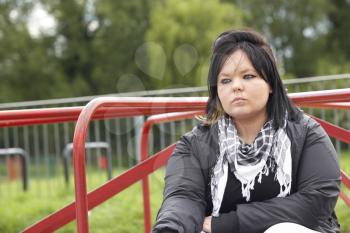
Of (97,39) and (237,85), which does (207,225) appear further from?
(97,39)

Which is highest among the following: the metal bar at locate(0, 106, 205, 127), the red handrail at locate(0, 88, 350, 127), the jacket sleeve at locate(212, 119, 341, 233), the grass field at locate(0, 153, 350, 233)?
the red handrail at locate(0, 88, 350, 127)

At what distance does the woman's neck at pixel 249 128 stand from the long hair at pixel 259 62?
0.04m

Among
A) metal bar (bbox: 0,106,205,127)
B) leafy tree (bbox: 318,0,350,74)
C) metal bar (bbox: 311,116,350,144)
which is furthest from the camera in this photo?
leafy tree (bbox: 318,0,350,74)

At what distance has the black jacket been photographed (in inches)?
69.1

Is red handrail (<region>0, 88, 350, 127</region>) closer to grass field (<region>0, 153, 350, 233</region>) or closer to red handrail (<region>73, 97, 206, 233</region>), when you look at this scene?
red handrail (<region>73, 97, 206, 233</region>)

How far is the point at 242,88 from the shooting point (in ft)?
6.07

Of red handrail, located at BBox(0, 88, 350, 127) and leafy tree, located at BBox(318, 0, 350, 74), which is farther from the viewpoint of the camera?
leafy tree, located at BBox(318, 0, 350, 74)

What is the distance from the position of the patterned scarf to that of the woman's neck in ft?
0.20

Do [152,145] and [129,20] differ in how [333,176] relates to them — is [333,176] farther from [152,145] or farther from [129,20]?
[129,20]

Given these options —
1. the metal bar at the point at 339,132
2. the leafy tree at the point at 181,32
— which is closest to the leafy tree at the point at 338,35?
the leafy tree at the point at 181,32

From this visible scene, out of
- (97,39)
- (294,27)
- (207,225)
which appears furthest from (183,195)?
(97,39)

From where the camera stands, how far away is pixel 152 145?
286 inches

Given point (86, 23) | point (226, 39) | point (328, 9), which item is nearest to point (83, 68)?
point (86, 23)

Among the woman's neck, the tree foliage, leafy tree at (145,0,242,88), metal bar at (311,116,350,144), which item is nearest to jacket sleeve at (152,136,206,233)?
the woman's neck
